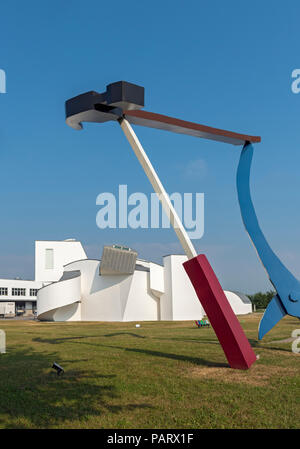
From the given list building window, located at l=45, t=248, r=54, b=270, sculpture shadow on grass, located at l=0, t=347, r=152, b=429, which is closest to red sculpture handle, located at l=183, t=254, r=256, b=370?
sculpture shadow on grass, located at l=0, t=347, r=152, b=429

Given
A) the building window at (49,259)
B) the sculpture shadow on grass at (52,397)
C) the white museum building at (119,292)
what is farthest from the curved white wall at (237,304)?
the sculpture shadow on grass at (52,397)

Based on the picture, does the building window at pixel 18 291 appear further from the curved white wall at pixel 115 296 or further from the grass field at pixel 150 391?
the grass field at pixel 150 391

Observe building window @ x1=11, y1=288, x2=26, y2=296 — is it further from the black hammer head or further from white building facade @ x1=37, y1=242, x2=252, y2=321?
the black hammer head

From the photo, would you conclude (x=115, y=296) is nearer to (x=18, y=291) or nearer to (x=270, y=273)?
(x=270, y=273)

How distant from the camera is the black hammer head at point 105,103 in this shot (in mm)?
9914

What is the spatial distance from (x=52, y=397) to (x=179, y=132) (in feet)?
24.8

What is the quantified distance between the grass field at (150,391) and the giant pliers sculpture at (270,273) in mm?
1146

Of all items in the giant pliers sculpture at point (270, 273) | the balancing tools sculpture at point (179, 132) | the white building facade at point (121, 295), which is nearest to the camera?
the balancing tools sculpture at point (179, 132)

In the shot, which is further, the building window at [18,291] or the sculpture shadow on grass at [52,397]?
the building window at [18,291]

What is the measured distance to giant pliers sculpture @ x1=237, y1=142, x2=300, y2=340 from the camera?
460 inches

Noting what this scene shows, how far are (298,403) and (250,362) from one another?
2800 mm

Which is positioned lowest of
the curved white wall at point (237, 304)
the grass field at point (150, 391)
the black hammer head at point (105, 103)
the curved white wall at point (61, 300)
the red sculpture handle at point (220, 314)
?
the curved white wall at point (237, 304)
